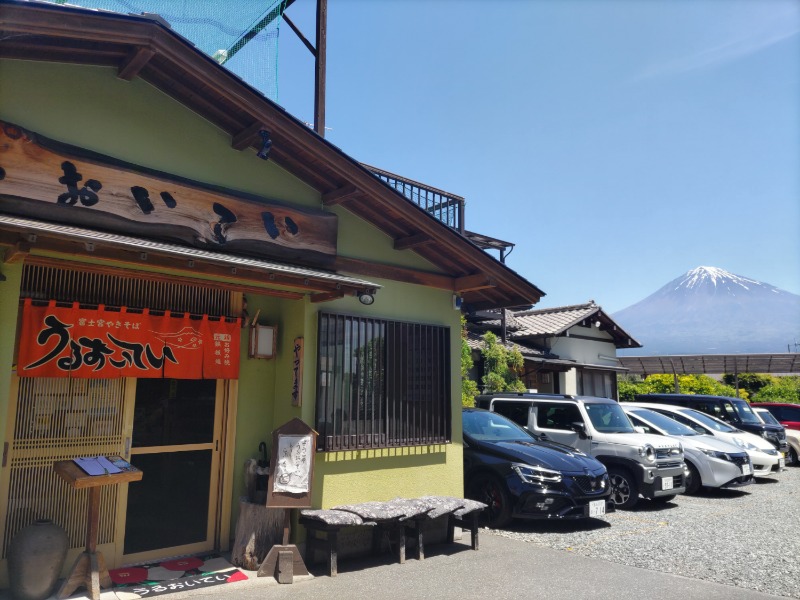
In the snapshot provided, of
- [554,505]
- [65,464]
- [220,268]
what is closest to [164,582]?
[65,464]

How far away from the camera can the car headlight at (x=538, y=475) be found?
818 cm

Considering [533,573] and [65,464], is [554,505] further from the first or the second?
[65,464]

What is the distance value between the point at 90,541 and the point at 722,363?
2705 centimetres

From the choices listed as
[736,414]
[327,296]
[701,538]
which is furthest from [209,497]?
[736,414]

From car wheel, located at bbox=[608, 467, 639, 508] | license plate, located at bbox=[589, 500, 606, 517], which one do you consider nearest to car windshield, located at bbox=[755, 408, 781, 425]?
car wheel, located at bbox=[608, 467, 639, 508]

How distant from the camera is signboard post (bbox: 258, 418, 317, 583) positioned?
19.0ft

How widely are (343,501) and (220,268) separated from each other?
10.1 feet

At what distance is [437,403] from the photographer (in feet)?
25.2

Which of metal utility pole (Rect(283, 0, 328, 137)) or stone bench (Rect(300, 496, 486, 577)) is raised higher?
metal utility pole (Rect(283, 0, 328, 137))

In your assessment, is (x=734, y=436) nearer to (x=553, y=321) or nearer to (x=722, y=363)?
(x=553, y=321)

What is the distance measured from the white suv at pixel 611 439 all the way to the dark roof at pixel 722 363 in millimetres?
16132

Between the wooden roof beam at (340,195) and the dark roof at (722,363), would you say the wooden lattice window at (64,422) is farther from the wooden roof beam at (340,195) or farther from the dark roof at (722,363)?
the dark roof at (722,363)

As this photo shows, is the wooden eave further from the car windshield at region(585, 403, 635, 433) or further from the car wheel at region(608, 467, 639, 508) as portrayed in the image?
the car wheel at region(608, 467, 639, 508)

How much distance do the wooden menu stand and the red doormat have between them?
0.83 ft
